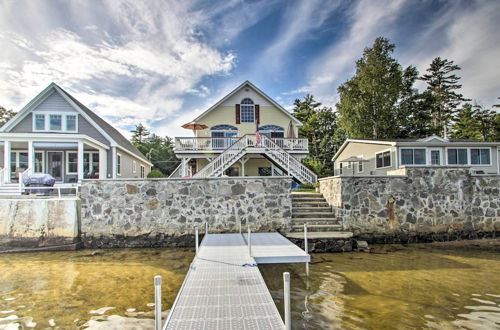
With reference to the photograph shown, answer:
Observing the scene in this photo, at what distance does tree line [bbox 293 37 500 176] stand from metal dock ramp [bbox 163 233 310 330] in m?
17.7

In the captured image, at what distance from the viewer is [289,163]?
14.5m

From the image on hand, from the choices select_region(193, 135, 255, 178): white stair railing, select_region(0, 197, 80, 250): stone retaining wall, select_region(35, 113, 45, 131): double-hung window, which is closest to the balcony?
select_region(193, 135, 255, 178): white stair railing

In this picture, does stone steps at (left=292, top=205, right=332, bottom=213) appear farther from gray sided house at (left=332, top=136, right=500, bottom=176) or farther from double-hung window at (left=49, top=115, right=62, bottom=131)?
double-hung window at (left=49, top=115, right=62, bottom=131)

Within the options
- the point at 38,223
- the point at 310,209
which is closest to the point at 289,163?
the point at 310,209

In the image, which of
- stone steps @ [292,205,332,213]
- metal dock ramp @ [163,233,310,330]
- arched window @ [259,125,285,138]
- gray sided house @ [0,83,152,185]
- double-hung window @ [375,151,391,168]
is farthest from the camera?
arched window @ [259,125,285,138]

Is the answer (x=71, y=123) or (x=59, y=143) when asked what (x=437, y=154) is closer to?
(x=59, y=143)

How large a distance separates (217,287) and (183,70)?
12755 mm

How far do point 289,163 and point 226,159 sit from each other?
3.29 meters

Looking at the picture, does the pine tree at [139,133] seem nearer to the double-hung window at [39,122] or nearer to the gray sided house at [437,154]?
the double-hung window at [39,122]

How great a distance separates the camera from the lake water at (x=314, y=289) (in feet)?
14.5

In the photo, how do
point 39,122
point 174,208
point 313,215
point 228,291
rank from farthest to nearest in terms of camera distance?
point 39,122 → point 313,215 → point 174,208 → point 228,291

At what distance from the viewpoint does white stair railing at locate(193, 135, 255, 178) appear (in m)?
14.0

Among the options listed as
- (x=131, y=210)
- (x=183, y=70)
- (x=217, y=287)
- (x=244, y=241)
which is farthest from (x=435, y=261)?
(x=183, y=70)

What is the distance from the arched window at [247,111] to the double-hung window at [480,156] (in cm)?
1427
